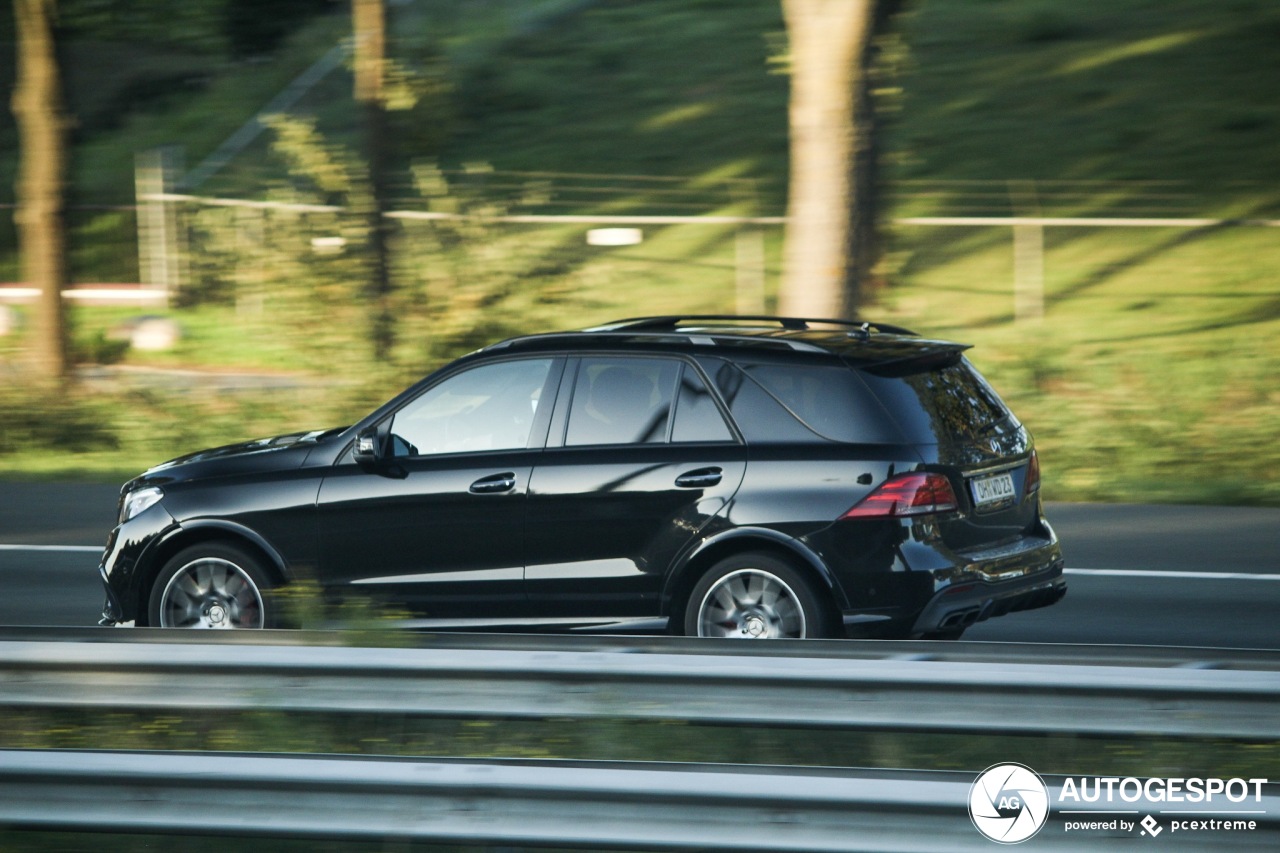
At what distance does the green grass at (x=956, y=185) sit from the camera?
15297mm

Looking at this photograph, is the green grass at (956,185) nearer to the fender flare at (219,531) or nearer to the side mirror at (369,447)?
the side mirror at (369,447)

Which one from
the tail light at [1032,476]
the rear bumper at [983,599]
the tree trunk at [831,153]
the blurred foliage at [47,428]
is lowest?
the rear bumper at [983,599]

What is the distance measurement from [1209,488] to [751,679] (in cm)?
970

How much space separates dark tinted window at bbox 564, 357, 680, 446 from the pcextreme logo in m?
3.41

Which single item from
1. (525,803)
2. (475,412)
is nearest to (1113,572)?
(475,412)

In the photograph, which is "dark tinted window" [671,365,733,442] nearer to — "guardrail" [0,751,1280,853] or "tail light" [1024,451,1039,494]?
"tail light" [1024,451,1039,494]

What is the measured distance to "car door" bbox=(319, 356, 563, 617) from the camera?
289 inches

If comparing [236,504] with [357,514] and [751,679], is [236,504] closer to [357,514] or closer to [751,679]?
[357,514]

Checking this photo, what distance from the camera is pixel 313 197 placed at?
645 inches

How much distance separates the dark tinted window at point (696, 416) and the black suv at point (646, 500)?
0.04 feet

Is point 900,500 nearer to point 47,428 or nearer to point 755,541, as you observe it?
point 755,541

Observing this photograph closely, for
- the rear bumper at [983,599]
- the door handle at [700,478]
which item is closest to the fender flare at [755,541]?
the door handle at [700,478]

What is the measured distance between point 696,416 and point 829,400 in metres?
0.59

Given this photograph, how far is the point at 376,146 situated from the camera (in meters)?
16.5
